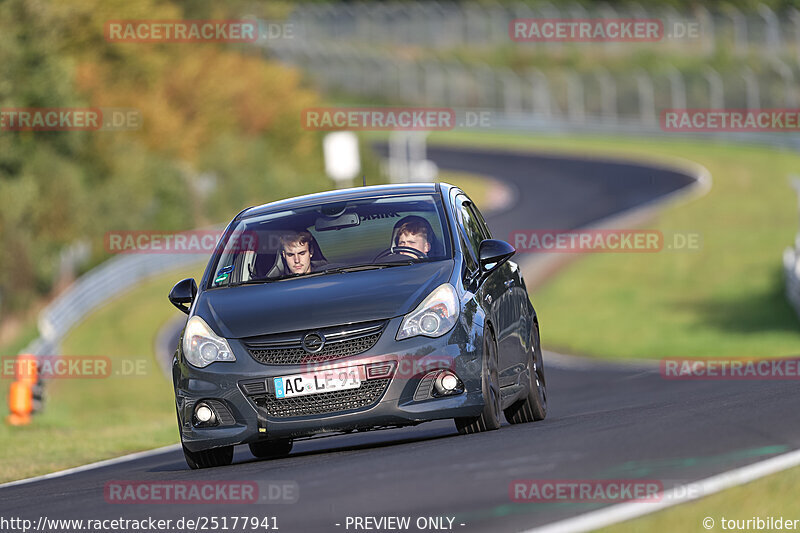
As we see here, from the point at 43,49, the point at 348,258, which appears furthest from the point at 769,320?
the point at 43,49

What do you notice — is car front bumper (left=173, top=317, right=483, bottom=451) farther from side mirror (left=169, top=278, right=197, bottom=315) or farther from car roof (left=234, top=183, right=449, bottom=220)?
car roof (left=234, top=183, right=449, bottom=220)

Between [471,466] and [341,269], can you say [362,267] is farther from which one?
[471,466]

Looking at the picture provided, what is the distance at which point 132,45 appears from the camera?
195ft

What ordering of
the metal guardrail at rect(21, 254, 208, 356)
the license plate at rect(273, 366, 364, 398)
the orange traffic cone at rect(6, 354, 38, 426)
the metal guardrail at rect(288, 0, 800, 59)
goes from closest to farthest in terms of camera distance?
the license plate at rect(273, 366, 364, 398), the orange traffic cone at rect(6, 354, 38, 426), the metal guardrail at rect(21, 254, 208, 356), the metal guardrail at rect(288, 0, 800, 59)

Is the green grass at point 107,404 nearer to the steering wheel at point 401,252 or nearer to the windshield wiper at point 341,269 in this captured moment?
the windshield wiper at point 341,269

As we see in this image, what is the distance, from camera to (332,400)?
9.33 metres

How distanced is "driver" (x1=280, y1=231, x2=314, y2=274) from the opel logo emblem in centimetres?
114

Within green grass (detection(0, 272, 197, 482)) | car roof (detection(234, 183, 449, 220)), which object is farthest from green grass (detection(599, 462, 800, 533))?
green grass (detection(0, 272, 197, 482))

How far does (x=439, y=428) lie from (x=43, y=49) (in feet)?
123

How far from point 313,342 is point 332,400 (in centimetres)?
37

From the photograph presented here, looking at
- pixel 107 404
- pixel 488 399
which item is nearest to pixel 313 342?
pixel 488 399

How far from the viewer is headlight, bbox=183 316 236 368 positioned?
376 inches

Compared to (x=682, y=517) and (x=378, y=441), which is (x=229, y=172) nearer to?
(x=378, y=441)

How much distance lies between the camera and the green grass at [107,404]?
14469 millimetres
